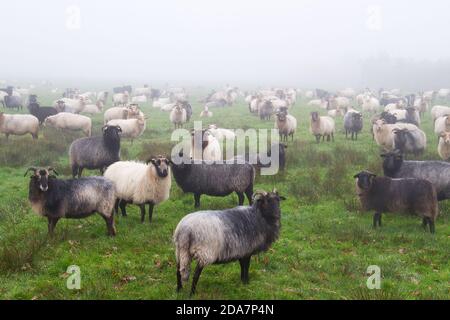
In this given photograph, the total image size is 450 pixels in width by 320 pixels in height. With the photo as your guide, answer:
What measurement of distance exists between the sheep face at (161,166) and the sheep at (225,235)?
337 cm

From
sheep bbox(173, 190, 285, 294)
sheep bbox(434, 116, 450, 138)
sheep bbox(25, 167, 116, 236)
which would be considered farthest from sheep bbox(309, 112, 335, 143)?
sheep bbox(173, 190, 285, 294)

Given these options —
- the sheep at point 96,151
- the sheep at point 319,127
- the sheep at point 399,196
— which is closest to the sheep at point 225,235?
the sheep at point 399,196

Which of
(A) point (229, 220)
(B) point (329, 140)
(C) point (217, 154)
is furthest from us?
(B) point (329, 140)

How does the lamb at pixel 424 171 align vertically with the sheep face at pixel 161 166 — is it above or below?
below

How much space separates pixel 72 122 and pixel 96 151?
356 inches

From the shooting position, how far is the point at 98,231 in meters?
10.5

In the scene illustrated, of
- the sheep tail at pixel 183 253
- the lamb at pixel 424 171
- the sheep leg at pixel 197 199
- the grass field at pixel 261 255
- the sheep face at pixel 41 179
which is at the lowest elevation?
the grass field at pixel 261 255

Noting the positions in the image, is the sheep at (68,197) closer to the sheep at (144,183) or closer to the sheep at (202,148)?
the sheep at (144,183)

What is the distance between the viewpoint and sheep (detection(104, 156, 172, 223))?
10961 mm

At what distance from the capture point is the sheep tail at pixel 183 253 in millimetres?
7145

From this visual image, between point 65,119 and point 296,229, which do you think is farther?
point 65,119

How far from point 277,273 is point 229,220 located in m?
1.75
